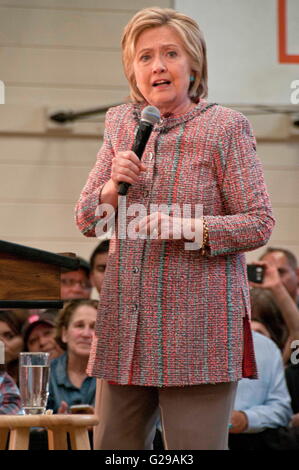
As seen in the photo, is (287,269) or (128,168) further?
(287,269)

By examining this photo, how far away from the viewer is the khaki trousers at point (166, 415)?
1.63 m

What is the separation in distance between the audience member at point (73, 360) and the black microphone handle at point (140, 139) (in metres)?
1.84

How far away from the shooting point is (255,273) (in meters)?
3.59

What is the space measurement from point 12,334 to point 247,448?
47.6 inches

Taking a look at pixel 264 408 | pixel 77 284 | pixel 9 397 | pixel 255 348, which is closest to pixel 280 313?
pixel 255 348

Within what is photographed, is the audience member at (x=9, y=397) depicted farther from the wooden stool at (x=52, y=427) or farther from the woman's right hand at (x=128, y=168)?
the woman's right hand at (x=128, y=168)

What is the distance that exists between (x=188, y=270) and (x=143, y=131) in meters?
0.27

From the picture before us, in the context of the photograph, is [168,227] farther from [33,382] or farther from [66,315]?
[66,315]

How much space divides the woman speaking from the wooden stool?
0.04m

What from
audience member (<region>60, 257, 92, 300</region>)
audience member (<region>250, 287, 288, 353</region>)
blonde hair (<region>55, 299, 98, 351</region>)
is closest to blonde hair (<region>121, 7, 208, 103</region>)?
blonde hair (<region>55, 299, 98, 351</region>)

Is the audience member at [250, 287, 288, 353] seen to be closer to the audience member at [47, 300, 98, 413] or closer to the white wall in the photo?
the audience member at [47, 300, 98, 413]

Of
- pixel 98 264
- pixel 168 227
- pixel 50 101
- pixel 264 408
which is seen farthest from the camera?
pixel 50 101
